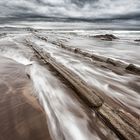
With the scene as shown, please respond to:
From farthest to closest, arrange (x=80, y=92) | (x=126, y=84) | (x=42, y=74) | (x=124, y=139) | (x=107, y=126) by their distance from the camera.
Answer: (x=42, y=74) < (x=126, y=84) < (x=80, y=92) < (x=107, y=126) < (x=124, y=139)

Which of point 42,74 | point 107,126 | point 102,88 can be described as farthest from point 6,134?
point 42,74

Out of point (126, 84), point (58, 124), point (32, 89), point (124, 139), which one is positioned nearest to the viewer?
point (124, 139)

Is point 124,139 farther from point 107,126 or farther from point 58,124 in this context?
point 58,124

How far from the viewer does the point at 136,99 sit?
14.2 feet

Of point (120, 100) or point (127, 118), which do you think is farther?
point (120, 100)

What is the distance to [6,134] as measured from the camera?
2969 mm

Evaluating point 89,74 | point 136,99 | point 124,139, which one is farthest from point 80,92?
point 89,74

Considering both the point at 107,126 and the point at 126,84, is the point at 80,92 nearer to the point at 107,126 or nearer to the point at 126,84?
the point at 107,126

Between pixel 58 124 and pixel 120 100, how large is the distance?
→ 1668 millimetres

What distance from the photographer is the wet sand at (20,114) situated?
2.98 meters

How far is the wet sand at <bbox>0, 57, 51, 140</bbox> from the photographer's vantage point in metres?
2.98

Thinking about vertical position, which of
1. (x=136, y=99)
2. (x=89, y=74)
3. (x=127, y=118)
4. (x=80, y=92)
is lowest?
(x=89, y=74)

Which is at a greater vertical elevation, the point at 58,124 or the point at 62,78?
the point at 58,124

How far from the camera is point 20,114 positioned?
3580 millimetres
